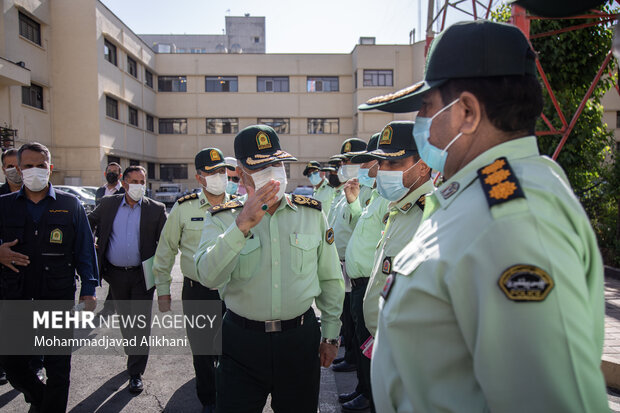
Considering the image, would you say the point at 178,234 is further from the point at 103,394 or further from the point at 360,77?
the point at 360,77

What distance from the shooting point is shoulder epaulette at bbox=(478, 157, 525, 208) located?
939mm

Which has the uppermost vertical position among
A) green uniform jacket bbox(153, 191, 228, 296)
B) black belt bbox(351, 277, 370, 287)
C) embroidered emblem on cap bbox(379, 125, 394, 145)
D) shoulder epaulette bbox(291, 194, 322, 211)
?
embroidered emblem on cap bbox(379, 125, 394, 145)

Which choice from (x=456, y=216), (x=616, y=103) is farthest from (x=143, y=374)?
(x=616, y=103)

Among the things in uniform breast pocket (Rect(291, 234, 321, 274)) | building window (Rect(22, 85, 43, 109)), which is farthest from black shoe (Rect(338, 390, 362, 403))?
building window (Rect(22, 85, 43, 109))

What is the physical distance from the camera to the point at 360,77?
34.5 metres

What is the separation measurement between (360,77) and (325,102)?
3.86 meters

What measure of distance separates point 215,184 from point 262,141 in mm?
1775

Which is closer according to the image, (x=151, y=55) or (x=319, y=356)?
(x=319, y=356)

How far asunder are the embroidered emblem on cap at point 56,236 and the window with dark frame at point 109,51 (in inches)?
1131

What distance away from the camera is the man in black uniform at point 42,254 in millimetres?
3195

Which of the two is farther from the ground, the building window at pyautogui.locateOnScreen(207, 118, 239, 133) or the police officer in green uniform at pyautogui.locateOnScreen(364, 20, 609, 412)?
the building window at pyautogui.locateOnScreen(207, 118, 239, 133)

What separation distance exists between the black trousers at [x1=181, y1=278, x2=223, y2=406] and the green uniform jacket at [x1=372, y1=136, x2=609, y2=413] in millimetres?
2830

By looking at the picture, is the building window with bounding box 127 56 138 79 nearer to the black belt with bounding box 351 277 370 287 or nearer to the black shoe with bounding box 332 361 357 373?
the black shoe with bounding box 332 361 357 373

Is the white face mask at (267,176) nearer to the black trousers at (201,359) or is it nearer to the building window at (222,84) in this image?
the black trousers at (201,359)
